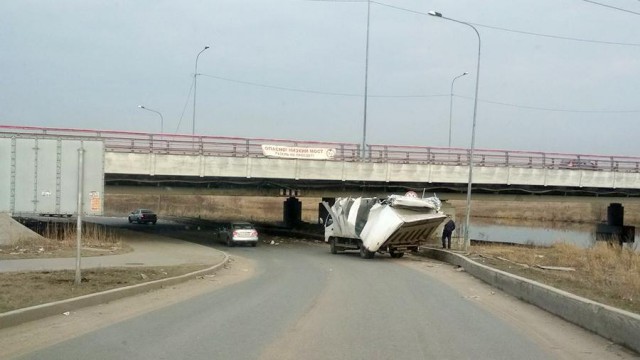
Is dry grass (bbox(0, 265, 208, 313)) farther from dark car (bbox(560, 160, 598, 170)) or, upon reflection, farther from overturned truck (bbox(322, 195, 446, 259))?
dark car (bbox(560, 160, 598, 170))

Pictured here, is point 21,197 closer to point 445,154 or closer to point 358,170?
point 358,170

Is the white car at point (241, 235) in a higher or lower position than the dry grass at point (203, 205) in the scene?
higher

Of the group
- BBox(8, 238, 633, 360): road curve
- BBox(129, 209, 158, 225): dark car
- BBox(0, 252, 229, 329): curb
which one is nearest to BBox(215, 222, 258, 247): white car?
BBox(0, 252, 229, 329): curb

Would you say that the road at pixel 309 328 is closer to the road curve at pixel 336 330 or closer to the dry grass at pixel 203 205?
the road curve at pixel 336 330

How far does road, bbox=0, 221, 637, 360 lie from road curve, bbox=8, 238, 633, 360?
2 centimetres

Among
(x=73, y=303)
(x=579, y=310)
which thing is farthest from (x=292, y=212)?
(x=579, y=310)

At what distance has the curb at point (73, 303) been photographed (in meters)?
9.29

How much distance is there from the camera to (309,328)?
31.6 ft

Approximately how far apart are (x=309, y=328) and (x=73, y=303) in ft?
15.4

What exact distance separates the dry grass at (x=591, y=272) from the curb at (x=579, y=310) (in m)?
0.71

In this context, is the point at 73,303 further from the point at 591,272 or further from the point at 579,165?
the point at 579,165

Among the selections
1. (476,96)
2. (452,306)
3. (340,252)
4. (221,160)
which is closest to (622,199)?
(476,96)

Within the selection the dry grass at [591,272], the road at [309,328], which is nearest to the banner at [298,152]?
the dry grass at [591,272]

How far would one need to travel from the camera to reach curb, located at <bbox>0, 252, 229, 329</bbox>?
929 cm
